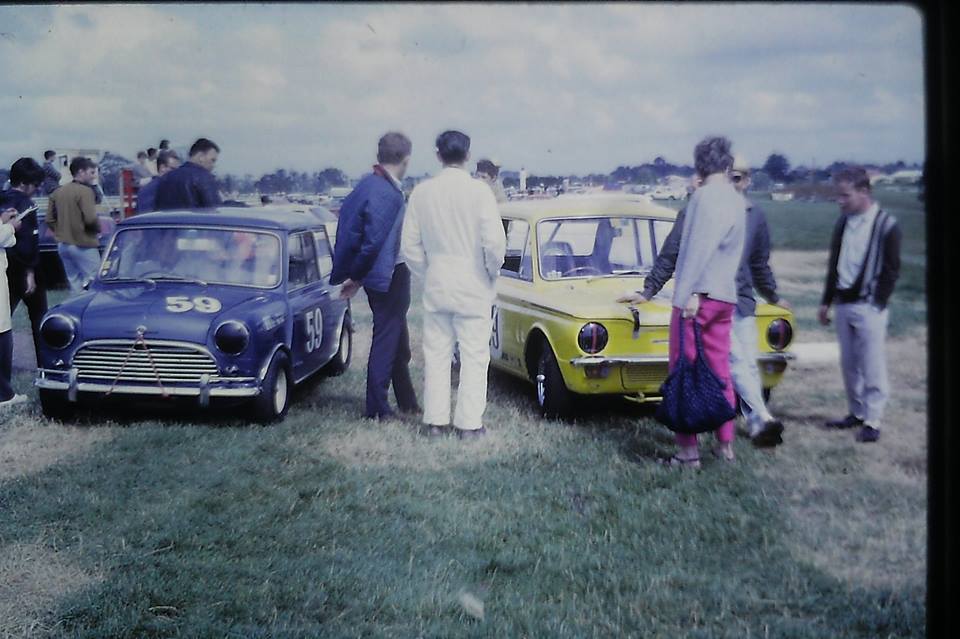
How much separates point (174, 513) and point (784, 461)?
170 cm

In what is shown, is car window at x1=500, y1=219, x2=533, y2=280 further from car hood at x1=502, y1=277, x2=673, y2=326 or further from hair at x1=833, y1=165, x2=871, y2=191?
hair at x1=833, y1=165, x2=871, y2=191

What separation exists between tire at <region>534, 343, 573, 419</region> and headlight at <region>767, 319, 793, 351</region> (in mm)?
1136

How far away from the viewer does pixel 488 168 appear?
231 cm

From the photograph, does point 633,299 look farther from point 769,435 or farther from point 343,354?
point 343,354

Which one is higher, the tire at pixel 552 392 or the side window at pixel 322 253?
the side window at pixel 322 253

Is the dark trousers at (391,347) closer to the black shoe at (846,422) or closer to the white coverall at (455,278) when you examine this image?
the white coverall at (455,278)

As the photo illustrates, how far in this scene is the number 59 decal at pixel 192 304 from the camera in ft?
12.3

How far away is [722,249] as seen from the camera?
250 cm

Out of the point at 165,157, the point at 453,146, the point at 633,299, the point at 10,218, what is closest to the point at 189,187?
the point at 165,157

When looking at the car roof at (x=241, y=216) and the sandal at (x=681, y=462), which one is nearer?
Answer: the car roof at (x=241, y=216)

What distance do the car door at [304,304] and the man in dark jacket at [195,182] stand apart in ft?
4.89

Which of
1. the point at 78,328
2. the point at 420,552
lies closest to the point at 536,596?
the point at 420,552

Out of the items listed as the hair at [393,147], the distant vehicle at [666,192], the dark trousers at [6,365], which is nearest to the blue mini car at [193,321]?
the dark trousers at [6,365]

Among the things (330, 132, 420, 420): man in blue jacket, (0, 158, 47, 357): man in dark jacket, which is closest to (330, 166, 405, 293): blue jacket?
(330, 132, 420, 420): man in blue jacket
